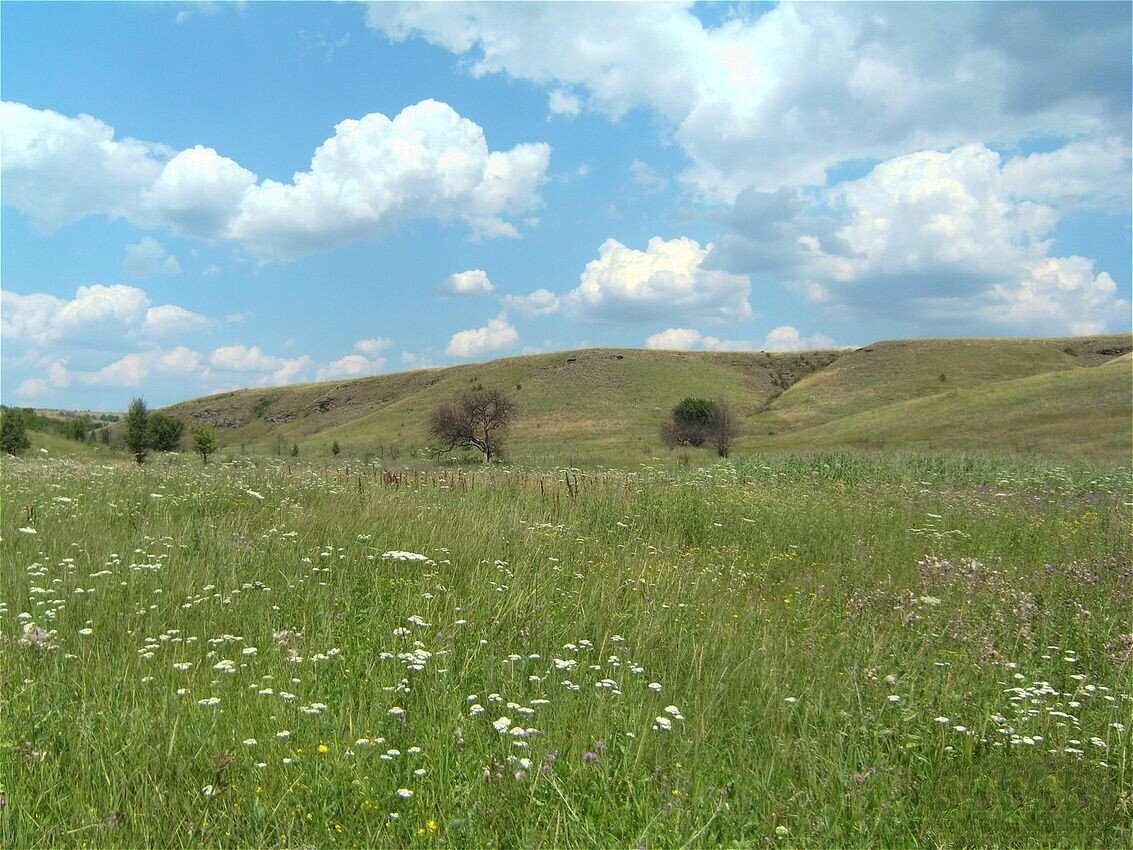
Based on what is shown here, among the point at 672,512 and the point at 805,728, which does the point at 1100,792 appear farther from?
the point at 672,512

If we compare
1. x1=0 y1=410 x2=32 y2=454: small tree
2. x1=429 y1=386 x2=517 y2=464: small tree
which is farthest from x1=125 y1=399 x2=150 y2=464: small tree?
x1=429 y1=386 x2=517 y2=464: small tree

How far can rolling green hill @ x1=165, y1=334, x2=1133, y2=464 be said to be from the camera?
2004 inches

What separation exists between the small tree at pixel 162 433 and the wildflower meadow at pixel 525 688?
62.7 metres

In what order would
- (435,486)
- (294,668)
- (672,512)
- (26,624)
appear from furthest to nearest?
1. (435,486)
2. (672,512)
3. (26,624)
4. (294,668)

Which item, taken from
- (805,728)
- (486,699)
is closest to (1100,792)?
(805,728)

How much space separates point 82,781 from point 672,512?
8302mm

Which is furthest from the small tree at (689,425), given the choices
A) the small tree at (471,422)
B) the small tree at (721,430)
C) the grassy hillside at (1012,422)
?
the small tree at (471,422)

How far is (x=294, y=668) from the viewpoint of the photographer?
4.20 meters

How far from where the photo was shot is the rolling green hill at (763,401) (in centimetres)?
5091

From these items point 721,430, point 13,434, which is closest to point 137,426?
point 13,434

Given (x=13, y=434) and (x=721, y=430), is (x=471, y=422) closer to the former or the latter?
(x=721, y=430)

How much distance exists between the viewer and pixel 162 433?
64.9m

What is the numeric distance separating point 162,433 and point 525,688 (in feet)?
233

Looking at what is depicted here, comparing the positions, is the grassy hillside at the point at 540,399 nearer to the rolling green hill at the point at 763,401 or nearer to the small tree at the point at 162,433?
the rolling green hill at the point at 763,401
